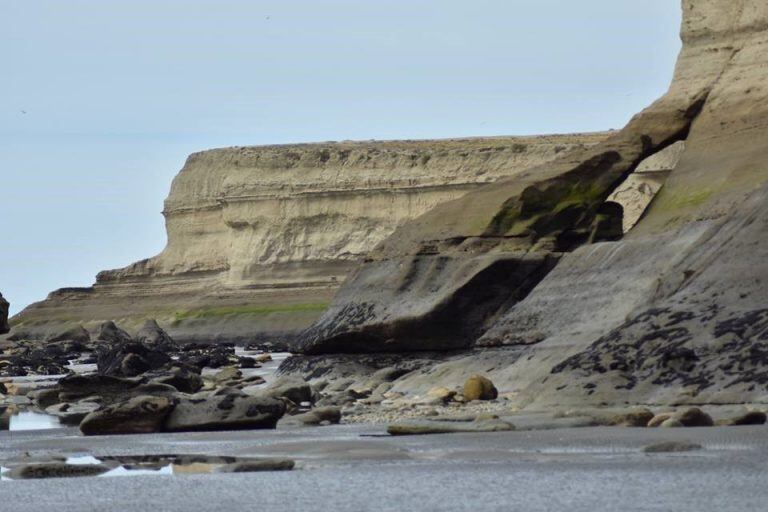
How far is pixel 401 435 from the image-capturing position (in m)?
13.5

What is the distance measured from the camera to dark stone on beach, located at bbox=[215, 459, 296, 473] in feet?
35.9

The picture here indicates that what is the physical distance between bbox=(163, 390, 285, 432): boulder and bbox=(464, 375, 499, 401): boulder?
2946 mm

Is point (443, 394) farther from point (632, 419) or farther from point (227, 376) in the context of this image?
point (227, 376)

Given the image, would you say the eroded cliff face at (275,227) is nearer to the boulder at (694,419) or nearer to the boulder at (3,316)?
the boulder at (3,316)

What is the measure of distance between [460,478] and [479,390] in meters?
7.83

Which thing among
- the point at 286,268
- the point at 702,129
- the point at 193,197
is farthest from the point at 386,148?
the point at 702,129

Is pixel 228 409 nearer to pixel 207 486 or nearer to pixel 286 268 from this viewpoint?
pixel 207 486

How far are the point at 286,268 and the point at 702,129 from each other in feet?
187

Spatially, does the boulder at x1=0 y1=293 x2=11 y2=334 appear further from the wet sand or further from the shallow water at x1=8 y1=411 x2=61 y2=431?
the wet sand

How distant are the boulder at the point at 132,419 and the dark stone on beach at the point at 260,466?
4108 mm

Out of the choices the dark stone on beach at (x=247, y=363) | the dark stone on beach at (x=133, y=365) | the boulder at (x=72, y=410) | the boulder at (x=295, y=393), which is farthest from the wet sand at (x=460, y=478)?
the dark stone on beach at (x=247, y=363)

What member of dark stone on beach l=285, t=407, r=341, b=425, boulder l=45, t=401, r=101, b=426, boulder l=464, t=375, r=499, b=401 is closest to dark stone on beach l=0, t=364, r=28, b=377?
boulder l=45, t=401, r=101, b=426

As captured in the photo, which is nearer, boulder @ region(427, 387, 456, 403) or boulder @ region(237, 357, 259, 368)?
boulder @ region(427, 387, 456, 403)

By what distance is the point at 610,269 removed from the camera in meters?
21.8
